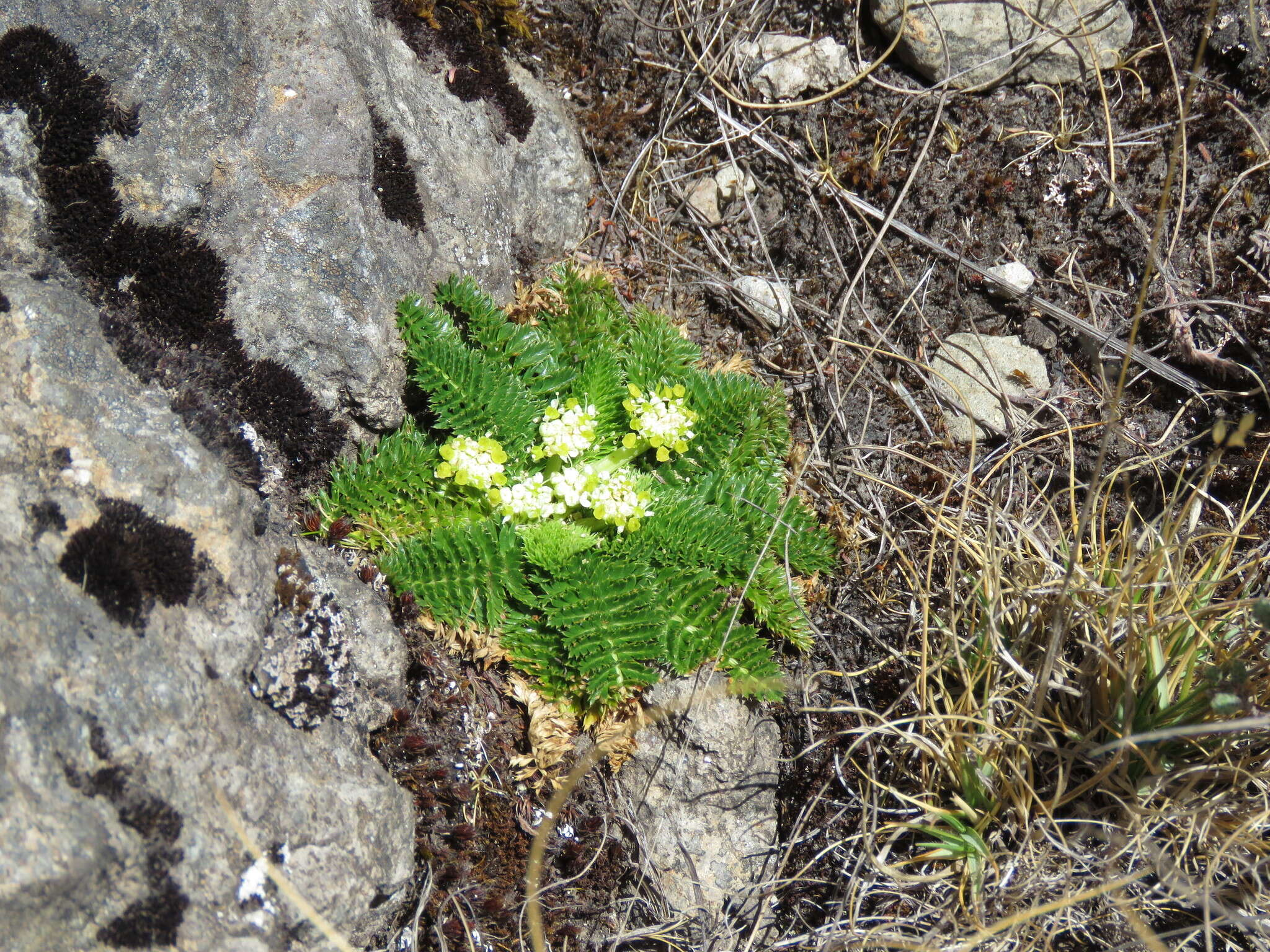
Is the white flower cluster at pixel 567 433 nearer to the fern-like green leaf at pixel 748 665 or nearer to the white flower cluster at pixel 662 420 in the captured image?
the white flower cluster at pixel 662 420

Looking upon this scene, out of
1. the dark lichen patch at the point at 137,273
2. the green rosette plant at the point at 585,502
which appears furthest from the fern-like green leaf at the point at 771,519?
the dark lichen patch at the point at 137,273

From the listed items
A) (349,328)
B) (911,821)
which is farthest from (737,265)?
(911,821)

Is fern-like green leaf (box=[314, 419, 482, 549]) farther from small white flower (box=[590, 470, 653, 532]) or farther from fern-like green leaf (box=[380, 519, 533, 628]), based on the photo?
small white flower (box=[590, 470, 653, 532])

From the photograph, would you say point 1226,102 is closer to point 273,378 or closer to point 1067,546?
point 1067,546

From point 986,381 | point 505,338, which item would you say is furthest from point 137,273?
point 986,381

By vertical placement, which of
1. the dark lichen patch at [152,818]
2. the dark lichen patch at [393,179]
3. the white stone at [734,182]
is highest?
the dark lichen patch at [393,179]
